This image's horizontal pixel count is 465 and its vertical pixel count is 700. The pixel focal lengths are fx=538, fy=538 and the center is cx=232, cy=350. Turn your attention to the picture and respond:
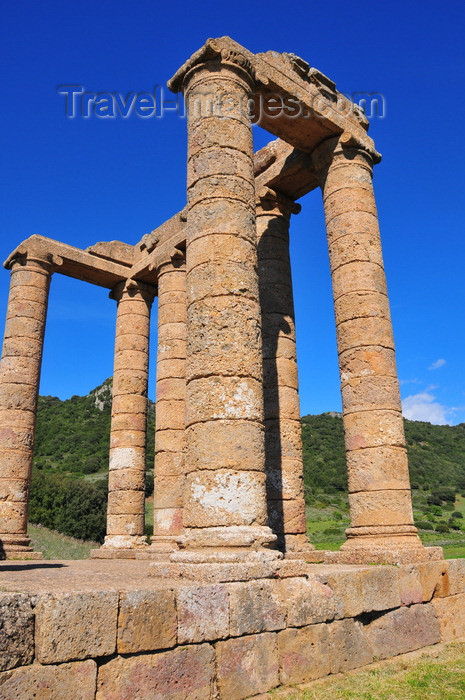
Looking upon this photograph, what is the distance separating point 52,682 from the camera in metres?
4.03

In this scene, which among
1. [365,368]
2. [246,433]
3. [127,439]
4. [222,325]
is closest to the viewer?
[246,433]

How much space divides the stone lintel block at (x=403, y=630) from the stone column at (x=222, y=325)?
2.03 meters

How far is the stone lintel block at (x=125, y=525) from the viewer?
14500 mm

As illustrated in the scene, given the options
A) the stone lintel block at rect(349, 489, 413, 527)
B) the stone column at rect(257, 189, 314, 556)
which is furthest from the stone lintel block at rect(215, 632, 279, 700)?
the stone column at rect(257, 189, 314, 556)

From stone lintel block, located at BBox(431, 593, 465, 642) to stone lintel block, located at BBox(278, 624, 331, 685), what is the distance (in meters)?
2.81

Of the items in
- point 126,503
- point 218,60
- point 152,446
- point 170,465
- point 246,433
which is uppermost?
point 218,60

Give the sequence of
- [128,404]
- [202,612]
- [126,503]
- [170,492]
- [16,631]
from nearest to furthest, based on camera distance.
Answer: [16,631], [202,612], [170,492], [126,503], [128,404]

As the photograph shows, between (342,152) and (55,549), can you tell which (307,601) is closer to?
(342,152)

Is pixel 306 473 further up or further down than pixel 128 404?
further up

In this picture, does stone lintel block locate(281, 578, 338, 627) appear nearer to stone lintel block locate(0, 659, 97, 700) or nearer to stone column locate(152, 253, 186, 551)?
stone lintel block locate(0, 659, 97, 700)

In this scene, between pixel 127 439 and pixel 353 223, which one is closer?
pixel 353 223

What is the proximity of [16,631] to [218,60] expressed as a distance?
8.13m

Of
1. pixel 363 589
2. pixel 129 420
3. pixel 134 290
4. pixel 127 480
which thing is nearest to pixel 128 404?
pixel 129 420

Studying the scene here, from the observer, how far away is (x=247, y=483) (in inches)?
251
